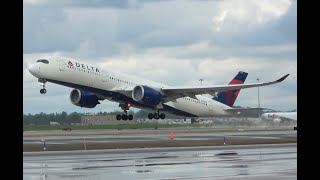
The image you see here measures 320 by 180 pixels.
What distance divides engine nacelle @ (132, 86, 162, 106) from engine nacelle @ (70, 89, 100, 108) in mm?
6159

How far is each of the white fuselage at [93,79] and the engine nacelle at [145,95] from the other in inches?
63.0

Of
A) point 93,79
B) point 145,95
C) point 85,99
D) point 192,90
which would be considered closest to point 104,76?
point 93,79

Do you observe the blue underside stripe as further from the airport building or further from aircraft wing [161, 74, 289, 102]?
the airport building

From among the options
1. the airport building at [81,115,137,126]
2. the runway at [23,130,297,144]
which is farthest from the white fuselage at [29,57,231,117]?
the airport building at [81,115,137,126]

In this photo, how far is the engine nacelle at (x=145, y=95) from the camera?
213 feet

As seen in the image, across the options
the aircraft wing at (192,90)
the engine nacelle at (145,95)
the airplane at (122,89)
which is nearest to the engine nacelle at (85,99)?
the airplane at (122,89)

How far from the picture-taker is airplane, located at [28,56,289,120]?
59625mm

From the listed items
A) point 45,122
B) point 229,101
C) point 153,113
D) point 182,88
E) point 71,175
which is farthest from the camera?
point 45,122
